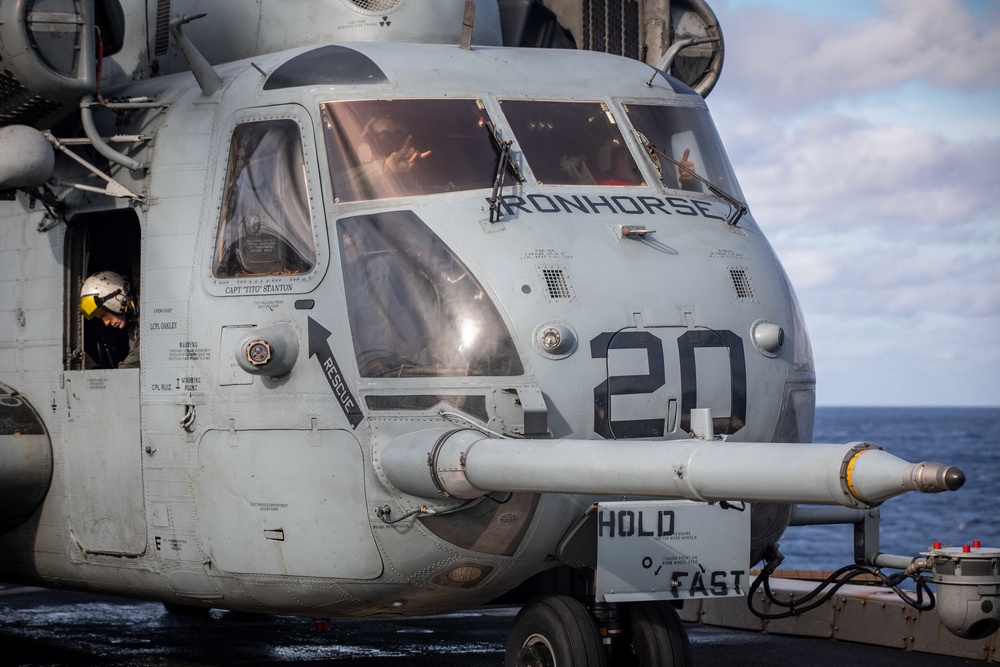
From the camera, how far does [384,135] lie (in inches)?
328

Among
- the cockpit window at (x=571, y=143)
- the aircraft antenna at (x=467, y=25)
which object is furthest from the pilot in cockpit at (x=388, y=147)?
the aircraft antenna at (x=467, y=25)

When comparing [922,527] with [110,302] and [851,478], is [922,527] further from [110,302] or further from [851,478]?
[851,478]

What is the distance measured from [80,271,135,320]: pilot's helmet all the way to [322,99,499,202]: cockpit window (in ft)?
6.39

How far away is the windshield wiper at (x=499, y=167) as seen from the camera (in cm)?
793

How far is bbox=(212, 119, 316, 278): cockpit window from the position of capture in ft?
27.0

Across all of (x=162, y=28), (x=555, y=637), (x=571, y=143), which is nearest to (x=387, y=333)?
(x=571, y=143)

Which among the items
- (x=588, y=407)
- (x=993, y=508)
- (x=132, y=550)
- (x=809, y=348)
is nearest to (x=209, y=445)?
(x=132, y=550)

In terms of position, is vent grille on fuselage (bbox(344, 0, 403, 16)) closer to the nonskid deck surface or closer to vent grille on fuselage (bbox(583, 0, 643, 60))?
vent grille on fuselage (bbox(583, 0, 643, 60))

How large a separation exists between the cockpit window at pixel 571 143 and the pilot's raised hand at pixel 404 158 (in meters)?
0.63

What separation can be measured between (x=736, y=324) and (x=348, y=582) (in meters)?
2.60

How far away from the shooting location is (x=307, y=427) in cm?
791

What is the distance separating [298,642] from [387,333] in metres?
5.64

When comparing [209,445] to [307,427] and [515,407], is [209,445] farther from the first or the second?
[515,407]

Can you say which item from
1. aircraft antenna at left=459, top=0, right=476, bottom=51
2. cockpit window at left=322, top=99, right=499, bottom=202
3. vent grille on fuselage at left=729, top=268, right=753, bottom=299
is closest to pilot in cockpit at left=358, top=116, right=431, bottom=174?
cockpit window at left=322, top=99, right=499, bottom=202
